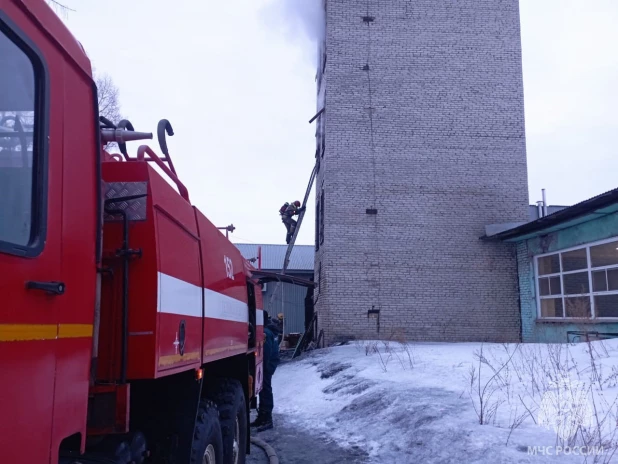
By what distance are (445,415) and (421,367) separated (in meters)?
3.54

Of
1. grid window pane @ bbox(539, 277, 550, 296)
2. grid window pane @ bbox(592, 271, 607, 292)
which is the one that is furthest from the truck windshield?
grid window pane @ bbox(539, 277, 550, 296)

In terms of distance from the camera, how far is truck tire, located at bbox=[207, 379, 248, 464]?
203 inches

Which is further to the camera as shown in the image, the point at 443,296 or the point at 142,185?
the point at 443,296

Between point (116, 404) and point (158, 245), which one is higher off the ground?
point (158, 245)

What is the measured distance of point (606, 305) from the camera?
1427 centimetres

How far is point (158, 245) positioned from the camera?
10.3 feet

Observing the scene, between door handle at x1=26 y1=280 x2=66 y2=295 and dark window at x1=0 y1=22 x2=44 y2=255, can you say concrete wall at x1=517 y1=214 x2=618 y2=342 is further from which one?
dark window at x1=0 y1=22 x2=44 y2=255

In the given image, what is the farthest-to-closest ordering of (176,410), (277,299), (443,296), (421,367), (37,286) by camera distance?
(277,299)
(443,296)
(421,367)
(176,410)
(37,286)

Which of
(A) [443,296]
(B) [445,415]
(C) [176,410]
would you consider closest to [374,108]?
(A) [443,296]

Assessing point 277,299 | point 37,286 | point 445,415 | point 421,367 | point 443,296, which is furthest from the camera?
point 277,299

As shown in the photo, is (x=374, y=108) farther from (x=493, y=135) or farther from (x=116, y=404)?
(x=116, y=404)

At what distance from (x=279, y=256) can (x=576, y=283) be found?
29034 mm

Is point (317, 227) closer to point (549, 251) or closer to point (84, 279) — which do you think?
point (549, 251)

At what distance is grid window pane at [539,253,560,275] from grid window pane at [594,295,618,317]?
2.10m
